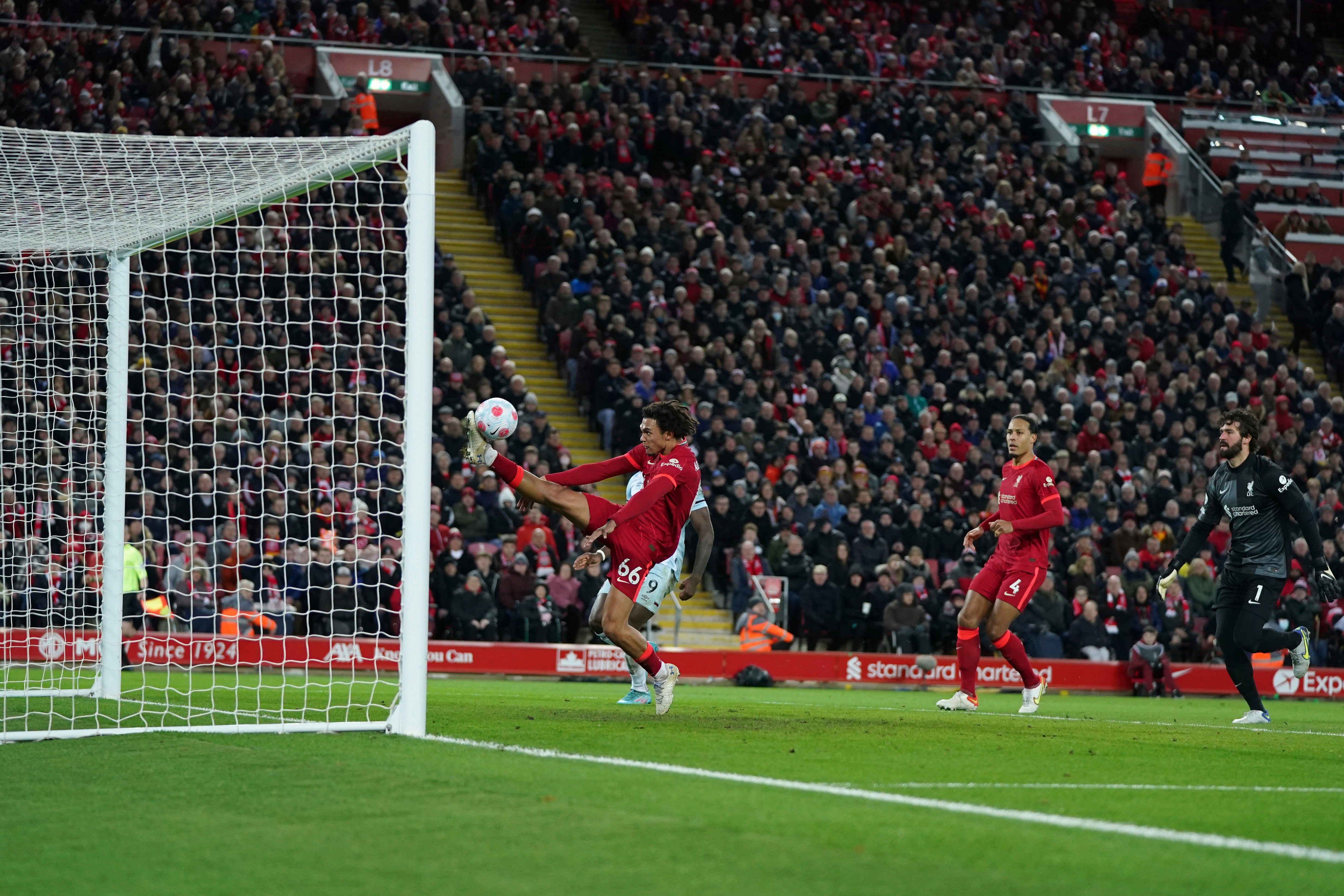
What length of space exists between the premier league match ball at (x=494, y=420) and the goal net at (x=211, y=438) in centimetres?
48

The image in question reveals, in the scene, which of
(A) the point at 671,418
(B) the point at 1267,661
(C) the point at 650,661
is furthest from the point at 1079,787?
(B) the point at 1267,661

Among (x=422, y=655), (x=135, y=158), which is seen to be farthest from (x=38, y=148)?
(x=422, y=655)

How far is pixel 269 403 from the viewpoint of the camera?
20.5 meters

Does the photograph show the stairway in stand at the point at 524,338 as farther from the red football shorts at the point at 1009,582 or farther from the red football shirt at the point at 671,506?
the red football shirt at the point at 671,506

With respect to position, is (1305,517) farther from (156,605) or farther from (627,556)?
(156,605)

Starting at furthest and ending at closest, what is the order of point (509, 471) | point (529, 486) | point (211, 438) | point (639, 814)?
point (211, 438) < point (529, 486) < point (509, 471) < point (639, 814)

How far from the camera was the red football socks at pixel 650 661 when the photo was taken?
1080 cm

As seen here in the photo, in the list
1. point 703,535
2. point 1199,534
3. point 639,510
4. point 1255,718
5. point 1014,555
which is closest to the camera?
point 639,510

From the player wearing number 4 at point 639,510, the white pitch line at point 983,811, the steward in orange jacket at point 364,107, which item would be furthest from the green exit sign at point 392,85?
the white pitch line at point 983,811

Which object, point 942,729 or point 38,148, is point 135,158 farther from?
point 942,729

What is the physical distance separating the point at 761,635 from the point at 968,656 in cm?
789

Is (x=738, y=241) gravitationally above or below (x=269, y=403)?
above

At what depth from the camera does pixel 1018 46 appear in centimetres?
3662

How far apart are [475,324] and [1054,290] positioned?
36.0 ft
